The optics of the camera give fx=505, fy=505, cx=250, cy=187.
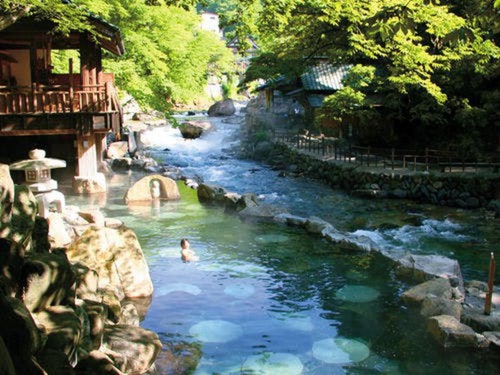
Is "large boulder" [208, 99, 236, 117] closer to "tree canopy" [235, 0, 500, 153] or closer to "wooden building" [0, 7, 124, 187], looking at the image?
"tree canopy" [235, 0, 500, 153]

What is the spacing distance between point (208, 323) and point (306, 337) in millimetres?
2048

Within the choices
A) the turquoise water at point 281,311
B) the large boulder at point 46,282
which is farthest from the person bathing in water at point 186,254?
the large boulder at point 46,282

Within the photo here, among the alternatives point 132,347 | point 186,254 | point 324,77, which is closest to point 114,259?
point 186,254

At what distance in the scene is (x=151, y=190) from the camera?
21672mm

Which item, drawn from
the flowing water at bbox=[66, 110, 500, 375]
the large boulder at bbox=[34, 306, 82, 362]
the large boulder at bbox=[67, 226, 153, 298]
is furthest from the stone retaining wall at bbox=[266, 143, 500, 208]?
the large boulder at bbox=[34, 306, 82, 362]

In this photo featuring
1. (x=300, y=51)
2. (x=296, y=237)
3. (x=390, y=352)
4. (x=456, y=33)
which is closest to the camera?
(x=456, y=33)

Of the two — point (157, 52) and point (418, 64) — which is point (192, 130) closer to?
point (157, 52)

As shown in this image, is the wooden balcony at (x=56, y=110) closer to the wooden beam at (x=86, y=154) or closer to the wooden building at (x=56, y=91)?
the wooden building at (x=56, y=91)

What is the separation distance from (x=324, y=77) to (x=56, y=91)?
19050 mm

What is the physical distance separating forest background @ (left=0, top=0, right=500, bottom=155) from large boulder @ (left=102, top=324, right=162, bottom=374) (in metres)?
15.9

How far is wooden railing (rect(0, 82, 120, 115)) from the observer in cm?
1822

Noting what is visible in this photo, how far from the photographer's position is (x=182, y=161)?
34.2m

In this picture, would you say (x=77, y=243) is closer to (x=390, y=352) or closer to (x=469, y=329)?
(x=390, y=352)

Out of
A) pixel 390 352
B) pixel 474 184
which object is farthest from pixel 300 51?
pixel 390 352
